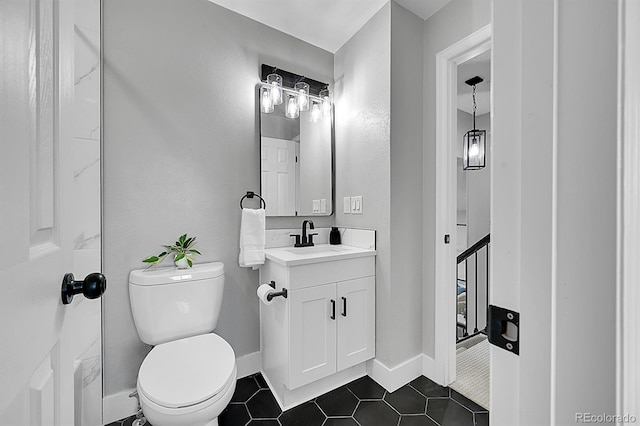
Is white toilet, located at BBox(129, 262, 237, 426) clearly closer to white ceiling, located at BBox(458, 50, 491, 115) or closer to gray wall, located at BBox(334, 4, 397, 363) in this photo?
gray wall, located at BBox(334, 4, 397, 363)

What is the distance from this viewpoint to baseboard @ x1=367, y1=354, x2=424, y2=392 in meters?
1.77

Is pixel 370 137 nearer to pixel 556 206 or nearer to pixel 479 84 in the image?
pixel 556 206

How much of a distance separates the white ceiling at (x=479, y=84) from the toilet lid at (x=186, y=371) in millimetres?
2760

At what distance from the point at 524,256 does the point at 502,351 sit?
0.16m

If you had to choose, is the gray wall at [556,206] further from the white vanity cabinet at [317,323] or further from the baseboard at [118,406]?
the baseboard at [118,406]

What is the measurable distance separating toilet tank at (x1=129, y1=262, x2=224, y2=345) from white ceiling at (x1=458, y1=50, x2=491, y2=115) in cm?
266

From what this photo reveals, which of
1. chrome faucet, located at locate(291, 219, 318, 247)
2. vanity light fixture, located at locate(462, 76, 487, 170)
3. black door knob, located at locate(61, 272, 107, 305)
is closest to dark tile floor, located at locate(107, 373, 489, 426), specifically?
chrome faucet, located at locate(291, 219, 318, 247)

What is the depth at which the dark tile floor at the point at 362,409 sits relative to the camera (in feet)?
4.92

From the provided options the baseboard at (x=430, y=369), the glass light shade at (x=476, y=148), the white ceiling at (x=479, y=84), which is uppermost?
the white ceiling at (x=479, y=84)

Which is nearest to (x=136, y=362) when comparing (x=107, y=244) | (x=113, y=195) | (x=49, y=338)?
(x=107, y=244)

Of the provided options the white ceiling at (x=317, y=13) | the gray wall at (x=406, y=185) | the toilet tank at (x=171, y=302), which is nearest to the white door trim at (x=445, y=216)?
the gray wall at (x=406, y=185)

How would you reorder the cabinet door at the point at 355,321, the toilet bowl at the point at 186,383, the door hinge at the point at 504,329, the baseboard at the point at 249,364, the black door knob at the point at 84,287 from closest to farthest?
the door hinge at the point at 504,329
the black door knob at the point at 84,287
the toilet bowl at the point at 186,383
the cabinet door at the point at 355,321
the baseboard at the point at 249,364

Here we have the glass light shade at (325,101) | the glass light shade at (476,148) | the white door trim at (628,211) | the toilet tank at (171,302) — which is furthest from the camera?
the glass light shade at (476,148)

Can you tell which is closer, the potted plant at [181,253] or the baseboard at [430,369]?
the potted plant at [181,253]
